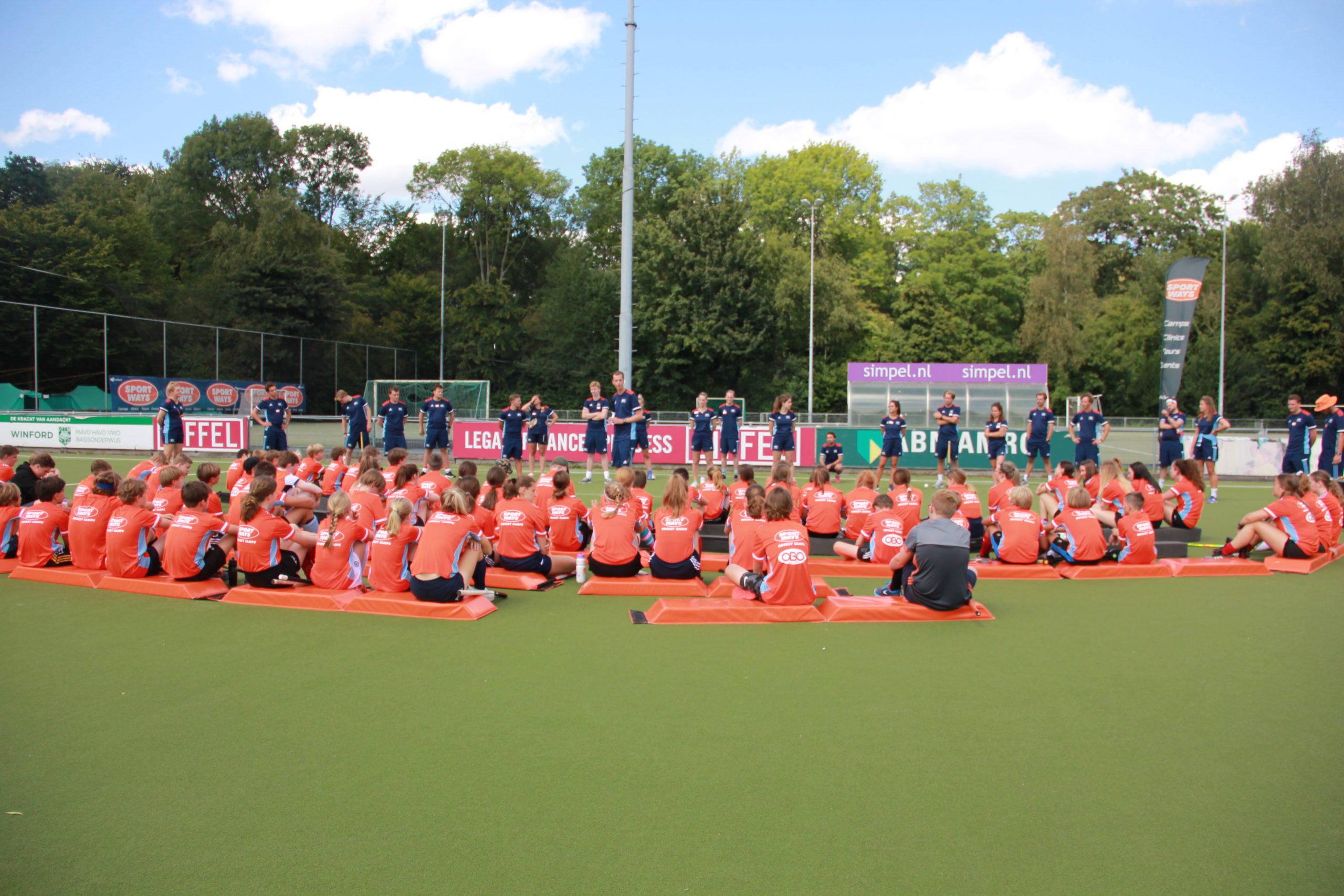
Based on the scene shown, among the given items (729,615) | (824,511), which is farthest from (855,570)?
(729,615)

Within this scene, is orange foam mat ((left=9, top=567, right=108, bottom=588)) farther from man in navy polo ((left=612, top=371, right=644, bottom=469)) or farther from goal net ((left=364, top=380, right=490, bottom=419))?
goal net ((left=364, top=380, right=490, bottom=419))

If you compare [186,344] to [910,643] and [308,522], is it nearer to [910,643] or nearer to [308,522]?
[308,522]

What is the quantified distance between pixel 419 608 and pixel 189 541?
2448mm

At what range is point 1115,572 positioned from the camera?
873 centimetres

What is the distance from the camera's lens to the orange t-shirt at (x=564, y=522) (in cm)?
891

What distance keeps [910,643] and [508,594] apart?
388 centimetres

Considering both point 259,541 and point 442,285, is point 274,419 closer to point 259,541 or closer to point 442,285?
point 259,541

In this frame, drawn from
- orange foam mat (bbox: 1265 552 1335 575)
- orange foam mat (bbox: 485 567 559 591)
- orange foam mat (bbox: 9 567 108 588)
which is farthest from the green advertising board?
orange foam mat (bbox: 9 567 108 588)

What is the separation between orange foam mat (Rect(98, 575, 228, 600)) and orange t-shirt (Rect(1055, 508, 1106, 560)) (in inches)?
339

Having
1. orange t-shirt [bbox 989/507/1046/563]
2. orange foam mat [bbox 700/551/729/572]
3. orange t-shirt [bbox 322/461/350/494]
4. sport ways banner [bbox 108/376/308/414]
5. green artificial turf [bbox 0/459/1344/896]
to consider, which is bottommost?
green artificial turf [bbox 0/459/1344/896]

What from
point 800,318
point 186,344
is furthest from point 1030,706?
point 800,318

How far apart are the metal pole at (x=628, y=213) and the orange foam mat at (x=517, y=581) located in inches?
360

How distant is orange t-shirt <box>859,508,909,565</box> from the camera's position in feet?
28.2

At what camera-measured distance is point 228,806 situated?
146 inches
